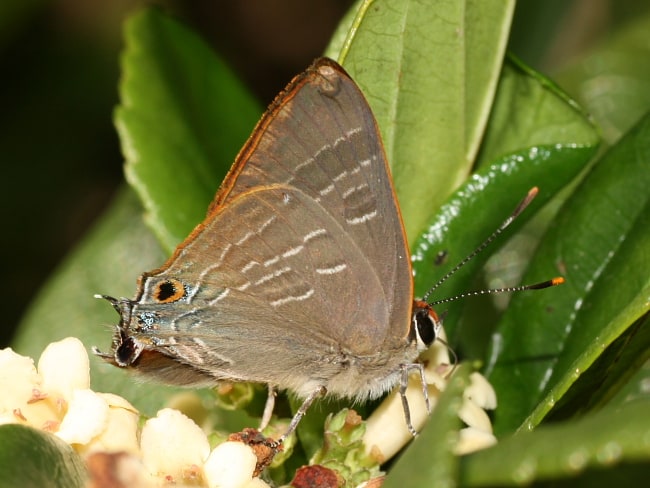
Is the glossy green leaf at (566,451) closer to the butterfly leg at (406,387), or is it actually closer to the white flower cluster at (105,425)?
the white flower cluster at (105,425)

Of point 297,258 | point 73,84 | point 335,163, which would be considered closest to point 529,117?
point 335,163

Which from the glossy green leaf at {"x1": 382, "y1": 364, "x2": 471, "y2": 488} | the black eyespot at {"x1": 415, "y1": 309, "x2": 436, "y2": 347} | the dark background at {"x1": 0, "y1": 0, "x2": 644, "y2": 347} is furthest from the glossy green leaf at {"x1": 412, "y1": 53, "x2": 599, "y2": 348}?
the dark background at {"x1": 0, "y1": 0, "x2": 644, "y2": 347}

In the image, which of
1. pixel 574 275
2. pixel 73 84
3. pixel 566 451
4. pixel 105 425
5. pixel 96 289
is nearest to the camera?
pixel 566 451

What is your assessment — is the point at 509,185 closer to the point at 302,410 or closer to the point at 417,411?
the point at 417,411

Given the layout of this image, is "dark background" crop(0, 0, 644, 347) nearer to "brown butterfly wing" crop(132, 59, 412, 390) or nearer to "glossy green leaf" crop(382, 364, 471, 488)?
"brown butterfly wing" crop(132, 59, 412, 390)

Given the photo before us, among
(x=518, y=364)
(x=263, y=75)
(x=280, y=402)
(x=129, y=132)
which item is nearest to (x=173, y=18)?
(x=129, y=132)

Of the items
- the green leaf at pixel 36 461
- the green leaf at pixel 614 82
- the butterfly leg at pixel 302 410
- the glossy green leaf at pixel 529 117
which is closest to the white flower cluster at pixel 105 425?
the green leaf at pixel 36 461
